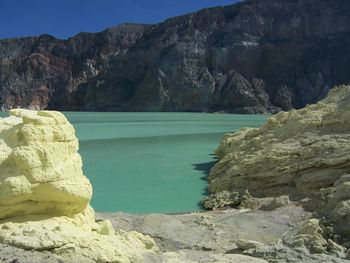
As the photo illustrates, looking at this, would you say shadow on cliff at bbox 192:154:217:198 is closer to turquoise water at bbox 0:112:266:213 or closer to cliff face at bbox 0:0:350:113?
turquoise water at bbox 0:112:266:213

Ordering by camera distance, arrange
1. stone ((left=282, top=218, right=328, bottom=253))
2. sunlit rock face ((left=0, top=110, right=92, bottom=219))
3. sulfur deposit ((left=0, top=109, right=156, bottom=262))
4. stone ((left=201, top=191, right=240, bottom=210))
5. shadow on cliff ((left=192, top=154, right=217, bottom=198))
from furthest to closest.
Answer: shadow on cliff ((left=192, top=154, right=217, bottom=198)) < stone ((left=201, top=191, right=240, bottom=210)) < stone ((left=282, top=218, right=328, bottom=253)) < sunlit rock face ((left=0, top=110, right=92, bottom=219)) < sulfur deposit ((left=0, top=109, right=156, bottom=262))

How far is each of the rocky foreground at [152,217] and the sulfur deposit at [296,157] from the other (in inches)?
1.4

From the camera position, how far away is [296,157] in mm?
12062

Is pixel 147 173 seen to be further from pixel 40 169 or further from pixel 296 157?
pixel 40 169

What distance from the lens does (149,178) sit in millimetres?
15969

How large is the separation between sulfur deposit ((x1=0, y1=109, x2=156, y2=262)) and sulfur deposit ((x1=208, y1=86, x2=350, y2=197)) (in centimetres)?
608

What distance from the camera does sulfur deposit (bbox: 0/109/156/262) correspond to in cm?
495

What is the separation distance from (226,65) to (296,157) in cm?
9476

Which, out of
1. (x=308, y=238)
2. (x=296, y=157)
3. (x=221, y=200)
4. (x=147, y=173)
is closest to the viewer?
(x=308, y=238)

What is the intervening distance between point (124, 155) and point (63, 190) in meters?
16.4

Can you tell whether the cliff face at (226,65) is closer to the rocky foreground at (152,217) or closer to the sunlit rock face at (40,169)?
the rocky foreground at (152,217)

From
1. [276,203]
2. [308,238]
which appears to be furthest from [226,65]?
[308,238]

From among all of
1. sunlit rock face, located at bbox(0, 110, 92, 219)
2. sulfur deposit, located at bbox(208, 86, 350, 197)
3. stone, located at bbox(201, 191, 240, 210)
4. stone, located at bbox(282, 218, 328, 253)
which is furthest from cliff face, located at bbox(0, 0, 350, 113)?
sunlit rock face, located at bbox(0, 110, 92, 219)

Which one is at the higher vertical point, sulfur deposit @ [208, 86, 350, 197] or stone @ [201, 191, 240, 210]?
sulfur deposit @ [208, 86, 350, 197]
